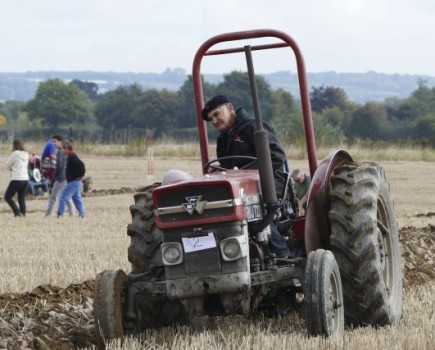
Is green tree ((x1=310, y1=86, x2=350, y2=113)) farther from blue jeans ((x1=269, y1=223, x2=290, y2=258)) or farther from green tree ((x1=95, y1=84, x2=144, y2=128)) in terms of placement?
blue jeans ((x1=269, y1=223, x2=290, y2=258))

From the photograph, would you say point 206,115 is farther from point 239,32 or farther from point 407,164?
point 407,164

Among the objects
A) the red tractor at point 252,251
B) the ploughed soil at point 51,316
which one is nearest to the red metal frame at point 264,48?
the red tractor at point 252,251

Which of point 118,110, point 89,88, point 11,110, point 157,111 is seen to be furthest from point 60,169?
point 89,88

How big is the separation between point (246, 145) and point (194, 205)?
3.40 feet

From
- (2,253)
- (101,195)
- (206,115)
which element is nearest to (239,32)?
(206,115)

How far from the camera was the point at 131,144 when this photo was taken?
40.8 metres

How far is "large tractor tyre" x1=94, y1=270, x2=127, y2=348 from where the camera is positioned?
20.5ft

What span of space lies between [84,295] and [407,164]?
28.6 m

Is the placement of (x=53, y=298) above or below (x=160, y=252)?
below

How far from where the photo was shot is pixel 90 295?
8461 mm

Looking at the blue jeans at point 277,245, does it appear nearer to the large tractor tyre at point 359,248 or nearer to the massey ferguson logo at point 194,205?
the large tractor tyre at point 359,248

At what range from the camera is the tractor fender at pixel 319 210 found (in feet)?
22.5

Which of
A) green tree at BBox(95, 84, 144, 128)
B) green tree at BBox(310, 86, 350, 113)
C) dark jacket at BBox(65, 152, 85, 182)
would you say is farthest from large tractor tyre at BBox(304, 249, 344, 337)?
green tree at BBox(310, 86, 350, 113)

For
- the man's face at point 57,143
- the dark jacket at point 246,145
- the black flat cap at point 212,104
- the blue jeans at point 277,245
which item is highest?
the black flat cap at point 212,104
